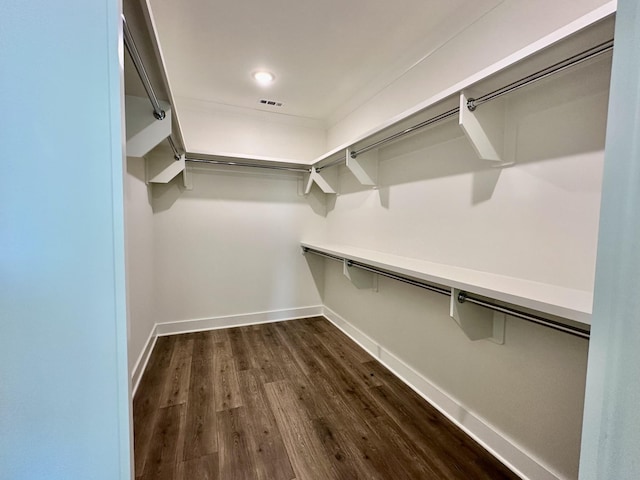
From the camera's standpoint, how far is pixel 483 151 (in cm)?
138

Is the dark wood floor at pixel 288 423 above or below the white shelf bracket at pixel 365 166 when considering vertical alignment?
below

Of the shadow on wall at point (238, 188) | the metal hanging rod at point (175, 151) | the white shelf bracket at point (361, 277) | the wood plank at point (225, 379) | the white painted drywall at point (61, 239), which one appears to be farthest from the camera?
the shadow on wall at point (238, 188)

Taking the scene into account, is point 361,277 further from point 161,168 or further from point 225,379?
point 161,168

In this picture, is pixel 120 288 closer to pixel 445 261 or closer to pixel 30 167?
pixel 30 167

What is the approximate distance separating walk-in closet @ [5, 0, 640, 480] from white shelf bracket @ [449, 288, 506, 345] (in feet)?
0.04

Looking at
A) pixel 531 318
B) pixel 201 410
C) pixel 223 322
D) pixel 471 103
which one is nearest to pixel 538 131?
pixel 471 103

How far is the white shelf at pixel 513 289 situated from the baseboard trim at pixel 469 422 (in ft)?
2.65

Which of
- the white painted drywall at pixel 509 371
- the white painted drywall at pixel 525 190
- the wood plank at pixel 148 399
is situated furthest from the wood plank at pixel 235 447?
the white painted drywall at pixel 525 190

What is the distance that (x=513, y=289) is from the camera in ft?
3.80

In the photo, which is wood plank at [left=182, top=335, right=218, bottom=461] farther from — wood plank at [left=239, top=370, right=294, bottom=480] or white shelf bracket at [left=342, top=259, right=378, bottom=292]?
white shelf bracket at [left=342, top=259, right=378, bottom=292]

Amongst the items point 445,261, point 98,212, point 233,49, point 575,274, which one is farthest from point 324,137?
point 98,212

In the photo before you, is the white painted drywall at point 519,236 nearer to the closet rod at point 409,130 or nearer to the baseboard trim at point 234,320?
the closet rod at point 409,130

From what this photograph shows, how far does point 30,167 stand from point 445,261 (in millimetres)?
1852

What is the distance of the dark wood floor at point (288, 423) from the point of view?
1.37m
